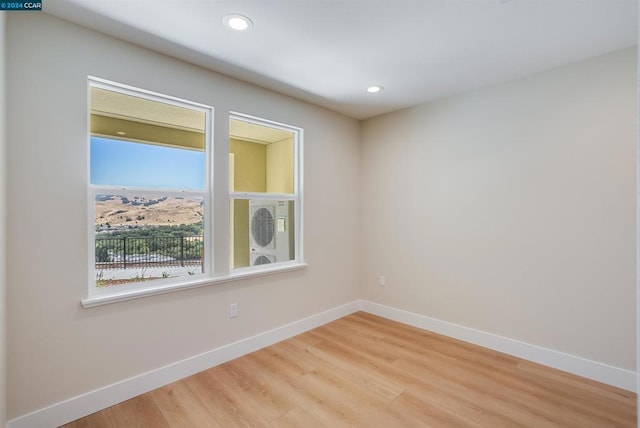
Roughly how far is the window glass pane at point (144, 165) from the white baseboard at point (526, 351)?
2704mm

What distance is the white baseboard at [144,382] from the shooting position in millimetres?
1847

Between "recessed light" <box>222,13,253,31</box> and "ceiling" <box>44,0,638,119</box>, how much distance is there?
42 millimetres

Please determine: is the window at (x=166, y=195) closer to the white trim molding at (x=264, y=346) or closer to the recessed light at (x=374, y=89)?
the white trim molding at (x=264, y=346)

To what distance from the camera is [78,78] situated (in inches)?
78.0

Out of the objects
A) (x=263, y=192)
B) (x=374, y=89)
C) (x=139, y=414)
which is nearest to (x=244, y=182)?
(x=263, y=192)

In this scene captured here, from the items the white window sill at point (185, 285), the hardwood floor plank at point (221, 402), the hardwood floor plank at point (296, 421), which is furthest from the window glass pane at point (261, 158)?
the hardwood floor plank at point (296, 421)

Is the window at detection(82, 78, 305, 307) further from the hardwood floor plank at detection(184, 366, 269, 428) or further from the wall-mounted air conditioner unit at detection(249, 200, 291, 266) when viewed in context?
the hardwood floor plank at detection(184, 366, 269, 428)

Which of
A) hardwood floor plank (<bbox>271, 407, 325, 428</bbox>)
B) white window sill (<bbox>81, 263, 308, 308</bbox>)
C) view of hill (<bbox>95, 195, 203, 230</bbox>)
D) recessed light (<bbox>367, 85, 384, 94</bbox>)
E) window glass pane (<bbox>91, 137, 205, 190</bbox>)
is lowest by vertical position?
hardwood floor plank (<bbox>271, 407, 325, 428</bbox>)

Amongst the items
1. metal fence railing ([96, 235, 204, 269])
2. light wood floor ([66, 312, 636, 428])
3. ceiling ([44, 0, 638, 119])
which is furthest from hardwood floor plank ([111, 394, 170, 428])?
ceiling ([44, 0, 638, 119])

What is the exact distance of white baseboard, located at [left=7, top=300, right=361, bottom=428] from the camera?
1.85m

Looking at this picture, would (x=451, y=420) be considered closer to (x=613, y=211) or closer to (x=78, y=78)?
(x=613, y=211)

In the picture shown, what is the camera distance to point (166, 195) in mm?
2428

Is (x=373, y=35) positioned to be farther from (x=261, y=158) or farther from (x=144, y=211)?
(x=144, y=211)

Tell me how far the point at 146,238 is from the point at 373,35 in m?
2.26
